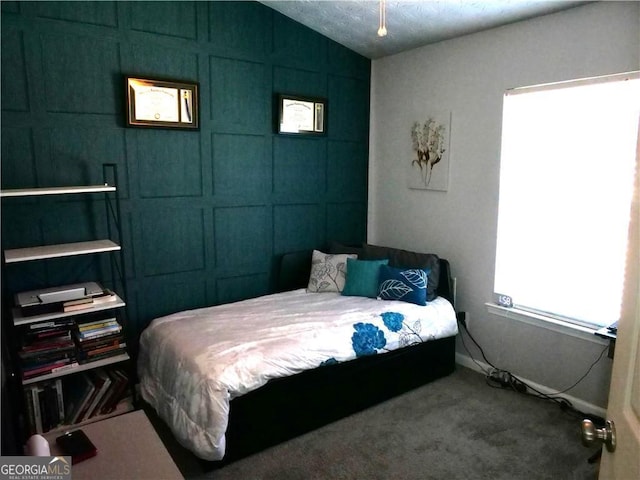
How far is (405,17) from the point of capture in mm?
3158

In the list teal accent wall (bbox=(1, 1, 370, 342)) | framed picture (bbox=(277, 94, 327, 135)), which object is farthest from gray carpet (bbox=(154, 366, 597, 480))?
framed picture (bbox=(277, 94, 327, 135))

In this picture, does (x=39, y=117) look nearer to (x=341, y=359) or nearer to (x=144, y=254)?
(x=144, y=254)

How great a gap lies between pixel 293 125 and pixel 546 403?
8.58 ft

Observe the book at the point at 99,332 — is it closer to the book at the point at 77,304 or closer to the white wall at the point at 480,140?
the book at the point at 77,304

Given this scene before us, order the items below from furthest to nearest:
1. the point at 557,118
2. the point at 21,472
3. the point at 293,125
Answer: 1. the point at 293,125
2. the point at 557,118
3. the point at 21,472

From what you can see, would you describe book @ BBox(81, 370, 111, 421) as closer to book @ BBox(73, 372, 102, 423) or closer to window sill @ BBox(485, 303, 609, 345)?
book @ BBox(73, 372, 102, 423)

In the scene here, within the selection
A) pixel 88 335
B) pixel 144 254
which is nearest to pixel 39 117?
pixel 144 254

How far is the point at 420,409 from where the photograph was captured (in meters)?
2.92

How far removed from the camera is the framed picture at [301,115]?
352cm

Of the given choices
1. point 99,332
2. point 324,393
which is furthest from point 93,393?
point 324,393

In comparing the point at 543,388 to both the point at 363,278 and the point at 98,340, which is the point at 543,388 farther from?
the point at 98,340

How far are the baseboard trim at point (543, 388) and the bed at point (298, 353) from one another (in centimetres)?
20

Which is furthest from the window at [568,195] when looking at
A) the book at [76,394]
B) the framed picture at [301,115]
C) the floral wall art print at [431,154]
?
the book at [76,394]

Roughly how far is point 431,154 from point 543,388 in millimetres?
1852
